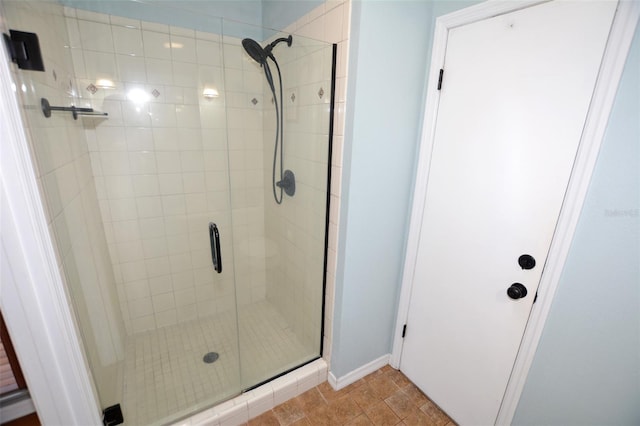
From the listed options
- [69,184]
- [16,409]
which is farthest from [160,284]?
[69,184]

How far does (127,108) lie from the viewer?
5.62 ft

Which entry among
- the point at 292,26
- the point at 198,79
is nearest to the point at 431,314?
the point at 292,26

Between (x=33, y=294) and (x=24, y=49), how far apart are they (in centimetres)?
78

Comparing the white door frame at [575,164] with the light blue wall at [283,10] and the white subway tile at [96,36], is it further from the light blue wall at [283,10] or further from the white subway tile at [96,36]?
the white subway tile at [96,36]

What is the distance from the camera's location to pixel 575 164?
1.02m

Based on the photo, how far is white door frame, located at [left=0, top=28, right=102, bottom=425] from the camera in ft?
2.71

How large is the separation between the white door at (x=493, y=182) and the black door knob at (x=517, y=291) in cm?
2

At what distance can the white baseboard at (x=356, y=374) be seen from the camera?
176cm

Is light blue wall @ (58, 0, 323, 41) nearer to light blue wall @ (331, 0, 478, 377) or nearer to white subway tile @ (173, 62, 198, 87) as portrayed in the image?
white subway tile @ (173, 62, 198, 87)

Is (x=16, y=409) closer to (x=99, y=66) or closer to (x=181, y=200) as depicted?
(x=181, y=200)

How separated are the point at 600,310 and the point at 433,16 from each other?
1457 millimetres

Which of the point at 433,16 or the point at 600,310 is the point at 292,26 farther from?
the point at 600,310

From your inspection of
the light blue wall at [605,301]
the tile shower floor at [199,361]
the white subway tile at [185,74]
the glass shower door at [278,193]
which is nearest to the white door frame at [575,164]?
the light blue wall at [605,301]

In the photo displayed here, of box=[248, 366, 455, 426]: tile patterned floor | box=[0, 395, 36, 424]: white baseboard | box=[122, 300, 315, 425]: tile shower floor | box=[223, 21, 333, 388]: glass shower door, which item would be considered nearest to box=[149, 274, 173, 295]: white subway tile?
box=[122, 300, 315, 425]: tile shower floor
